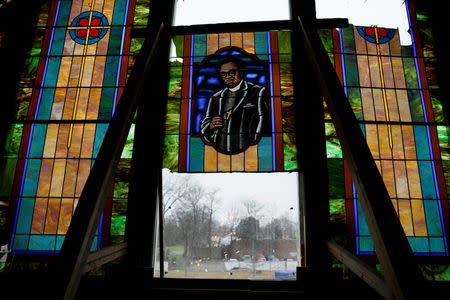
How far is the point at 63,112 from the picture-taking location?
353 cm

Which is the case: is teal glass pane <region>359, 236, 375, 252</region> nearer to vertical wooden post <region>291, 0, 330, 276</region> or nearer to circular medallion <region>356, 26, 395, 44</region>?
vertical wooden post <region>291, 0, 330, 276</region>

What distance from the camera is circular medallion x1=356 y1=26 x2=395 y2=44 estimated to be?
3.71m

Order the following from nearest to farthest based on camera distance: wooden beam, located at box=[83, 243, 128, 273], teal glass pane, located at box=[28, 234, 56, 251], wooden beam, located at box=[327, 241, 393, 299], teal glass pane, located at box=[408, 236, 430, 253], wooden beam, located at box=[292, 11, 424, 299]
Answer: wooden beam, located at box=[292, 11, 424, 299] < wooden beam, located at box=[327, 241, 393, 299] < wooden beam, located at box=[83, 243, 128, 273] < teal glass pane, located at box=[408, 236, 430, 253] < teal glass pane, located at box=[28, 234, 56, 251]

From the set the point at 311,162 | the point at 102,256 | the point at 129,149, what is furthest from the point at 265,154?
the point at 102,256

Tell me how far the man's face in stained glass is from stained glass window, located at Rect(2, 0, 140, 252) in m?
1.21

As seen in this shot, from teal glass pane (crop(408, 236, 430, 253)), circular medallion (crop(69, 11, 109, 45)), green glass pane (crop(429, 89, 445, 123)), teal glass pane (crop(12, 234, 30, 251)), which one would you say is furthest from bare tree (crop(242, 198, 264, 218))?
circular medallion (crop(69, 11, 109, 45))

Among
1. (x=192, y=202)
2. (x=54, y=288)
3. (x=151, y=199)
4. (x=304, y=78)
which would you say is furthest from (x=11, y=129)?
(x=304, y=78)

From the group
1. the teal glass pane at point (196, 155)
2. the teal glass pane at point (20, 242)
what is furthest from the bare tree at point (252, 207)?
the teal glass pane at point (20, 242)

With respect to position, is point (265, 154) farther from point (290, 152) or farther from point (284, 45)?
point (284, 45)

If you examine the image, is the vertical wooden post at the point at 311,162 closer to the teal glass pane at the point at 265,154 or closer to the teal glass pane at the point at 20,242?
the teal glass pane at the point at 265,154

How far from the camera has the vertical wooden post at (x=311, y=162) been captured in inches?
120

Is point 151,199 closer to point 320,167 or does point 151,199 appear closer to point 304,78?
point 320,167

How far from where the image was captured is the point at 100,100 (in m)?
3.57

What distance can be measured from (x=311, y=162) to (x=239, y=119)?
95cm
